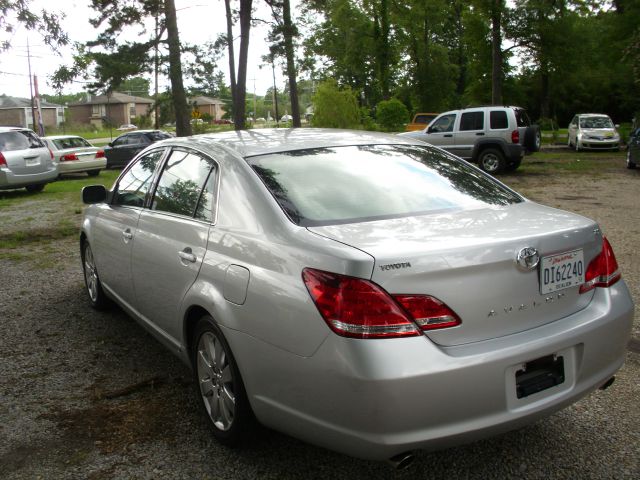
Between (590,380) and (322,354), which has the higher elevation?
(322,354)

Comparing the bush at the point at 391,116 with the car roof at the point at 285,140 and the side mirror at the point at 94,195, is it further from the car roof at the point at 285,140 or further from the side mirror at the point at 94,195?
the car roof at the point at 285,140

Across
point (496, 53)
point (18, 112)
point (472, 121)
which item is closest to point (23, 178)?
point (472, 121)

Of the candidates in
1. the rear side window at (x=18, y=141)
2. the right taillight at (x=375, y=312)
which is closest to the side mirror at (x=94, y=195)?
the right taillight at (x=375, y=312)

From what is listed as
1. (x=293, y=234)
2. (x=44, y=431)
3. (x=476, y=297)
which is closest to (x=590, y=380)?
(x=476, y=297)

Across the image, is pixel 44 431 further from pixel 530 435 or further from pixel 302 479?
pixel 530 435

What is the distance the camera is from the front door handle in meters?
3.37

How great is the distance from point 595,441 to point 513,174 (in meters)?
15.9

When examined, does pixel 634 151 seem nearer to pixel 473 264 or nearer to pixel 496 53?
pixel 496 53

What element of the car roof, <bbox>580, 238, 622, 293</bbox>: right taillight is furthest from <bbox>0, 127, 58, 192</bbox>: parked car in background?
<bbox>580, 238, 622, 293</bbox>: right taillight

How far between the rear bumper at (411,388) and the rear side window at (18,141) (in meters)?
15.5

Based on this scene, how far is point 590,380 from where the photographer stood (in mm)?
2811

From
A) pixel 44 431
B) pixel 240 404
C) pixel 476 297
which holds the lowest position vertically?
pixel 44 431

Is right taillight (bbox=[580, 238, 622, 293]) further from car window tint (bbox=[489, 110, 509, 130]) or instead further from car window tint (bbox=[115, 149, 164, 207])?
car window tint (bbox=[489, 110, 509, 130])

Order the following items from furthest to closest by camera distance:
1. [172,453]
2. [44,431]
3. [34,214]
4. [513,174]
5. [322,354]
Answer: [513,174], [34,214], [44,431], [172,453], [322,354]
